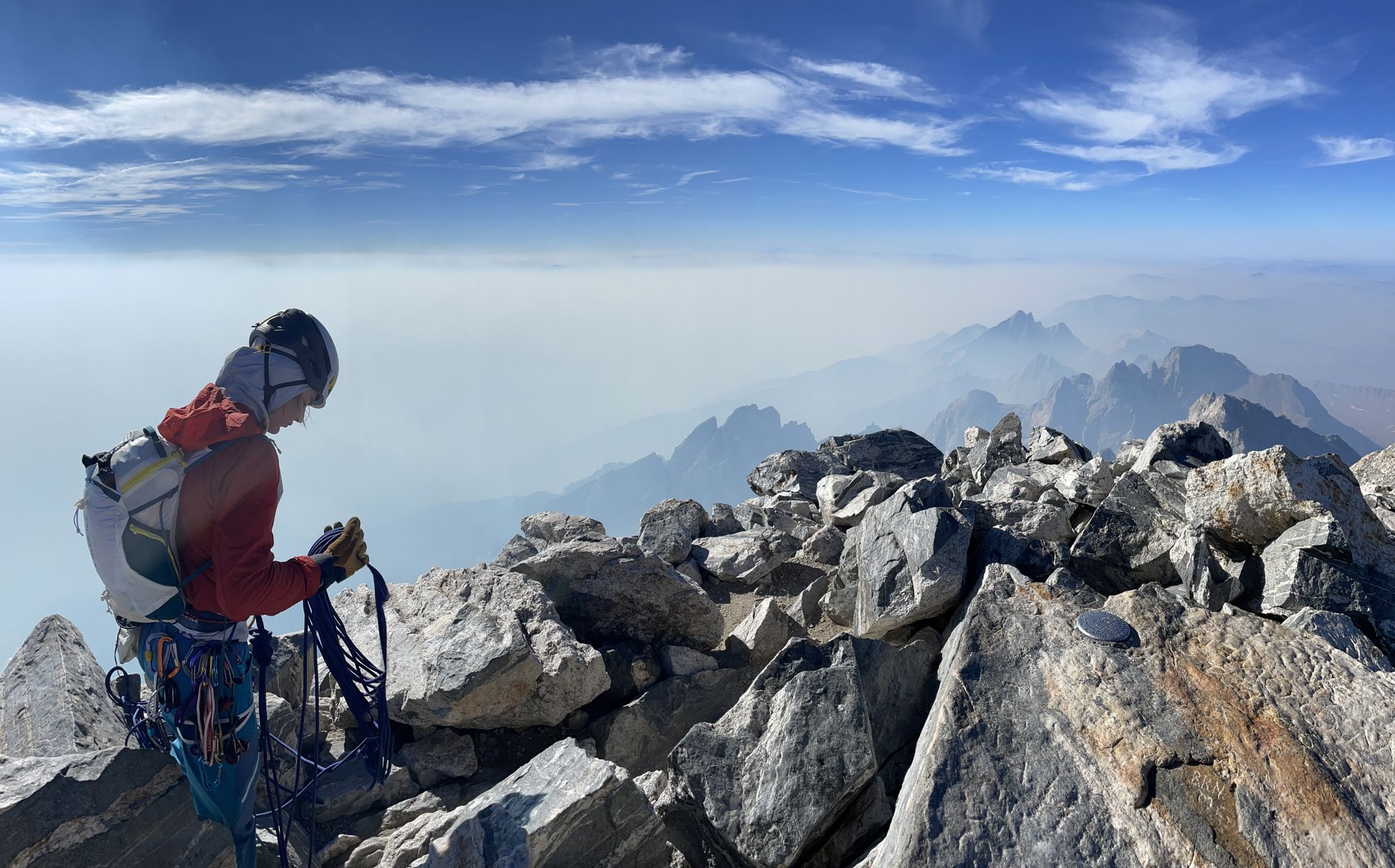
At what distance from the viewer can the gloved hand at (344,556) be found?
5.85 m

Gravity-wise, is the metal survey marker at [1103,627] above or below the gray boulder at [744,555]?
above

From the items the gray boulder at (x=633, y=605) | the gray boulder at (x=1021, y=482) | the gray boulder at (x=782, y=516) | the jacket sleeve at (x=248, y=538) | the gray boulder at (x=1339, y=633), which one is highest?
the jacket sleeve at (x=248, y=538)

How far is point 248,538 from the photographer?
5.07m

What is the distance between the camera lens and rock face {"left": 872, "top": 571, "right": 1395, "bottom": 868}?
14.6ft

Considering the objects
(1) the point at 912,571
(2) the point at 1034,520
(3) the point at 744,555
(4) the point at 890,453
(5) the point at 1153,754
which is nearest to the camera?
(5) the point at 1153,754

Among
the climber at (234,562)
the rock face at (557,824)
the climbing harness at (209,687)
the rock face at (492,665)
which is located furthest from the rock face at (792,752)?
the climber at (234,562)

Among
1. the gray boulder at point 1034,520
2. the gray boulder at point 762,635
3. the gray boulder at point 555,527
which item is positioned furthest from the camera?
the gray boulder at point 555,527

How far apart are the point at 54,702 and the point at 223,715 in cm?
365

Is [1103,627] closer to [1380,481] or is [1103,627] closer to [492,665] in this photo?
[492,665]

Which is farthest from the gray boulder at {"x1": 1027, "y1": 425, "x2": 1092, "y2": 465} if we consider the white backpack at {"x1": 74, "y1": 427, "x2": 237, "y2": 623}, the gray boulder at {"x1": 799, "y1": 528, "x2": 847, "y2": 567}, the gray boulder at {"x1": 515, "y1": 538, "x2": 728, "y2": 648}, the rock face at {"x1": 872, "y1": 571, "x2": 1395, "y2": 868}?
the white backpack at {"x1": 74, "y1": 427, "x2": 237, "y2": 623}

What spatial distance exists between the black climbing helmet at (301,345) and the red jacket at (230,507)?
1.43ft

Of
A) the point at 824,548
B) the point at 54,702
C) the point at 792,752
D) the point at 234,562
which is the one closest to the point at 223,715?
the point at 234,562

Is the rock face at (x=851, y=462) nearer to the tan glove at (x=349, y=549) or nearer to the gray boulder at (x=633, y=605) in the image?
the gray boulder at (x=633, y=605)

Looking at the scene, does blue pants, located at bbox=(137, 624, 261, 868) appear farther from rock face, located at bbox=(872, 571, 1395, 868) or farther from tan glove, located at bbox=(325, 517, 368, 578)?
rock face, located at bbox=(872, 571, 1395, 868)
